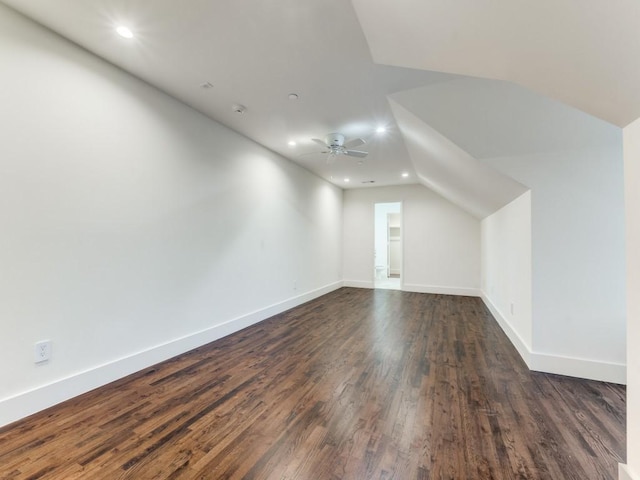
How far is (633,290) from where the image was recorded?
1.14 meters

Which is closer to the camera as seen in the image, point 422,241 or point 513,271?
point 513,271

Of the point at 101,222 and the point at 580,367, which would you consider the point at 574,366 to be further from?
the point at 101,222

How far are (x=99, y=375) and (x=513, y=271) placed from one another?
4.44 meters

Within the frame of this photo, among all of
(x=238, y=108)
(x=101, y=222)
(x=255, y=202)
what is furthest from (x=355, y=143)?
(x=101, y=222)

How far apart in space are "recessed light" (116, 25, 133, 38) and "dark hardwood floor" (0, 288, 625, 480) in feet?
8.91

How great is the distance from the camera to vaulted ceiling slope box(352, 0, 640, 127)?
2.93 ft

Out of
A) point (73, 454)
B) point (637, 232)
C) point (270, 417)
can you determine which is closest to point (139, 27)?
point (73, 454)

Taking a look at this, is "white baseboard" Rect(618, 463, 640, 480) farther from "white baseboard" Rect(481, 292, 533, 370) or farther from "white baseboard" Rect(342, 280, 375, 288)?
"white baseboard" Rect(342, 280, 375, 288)

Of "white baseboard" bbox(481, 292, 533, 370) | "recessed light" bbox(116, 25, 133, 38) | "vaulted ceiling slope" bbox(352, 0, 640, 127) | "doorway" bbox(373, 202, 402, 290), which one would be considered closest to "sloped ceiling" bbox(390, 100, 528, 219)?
"vaulted ceiling slope" bbox(352, 0, 640, 127)

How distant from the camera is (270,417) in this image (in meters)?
1.91

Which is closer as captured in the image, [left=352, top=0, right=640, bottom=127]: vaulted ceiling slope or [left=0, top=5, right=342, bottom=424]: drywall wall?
[left=352, top=0, right=640, bottom=127]: vaulted ceiling slope

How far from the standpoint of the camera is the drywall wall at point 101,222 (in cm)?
188

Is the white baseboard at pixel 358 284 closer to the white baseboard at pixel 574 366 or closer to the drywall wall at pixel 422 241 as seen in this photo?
the drywall wall at pixel 422 241

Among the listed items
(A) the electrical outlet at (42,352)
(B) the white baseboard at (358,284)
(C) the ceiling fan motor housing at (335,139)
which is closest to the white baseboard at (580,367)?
(C) the ceiling fan motor housing at (335,139)
